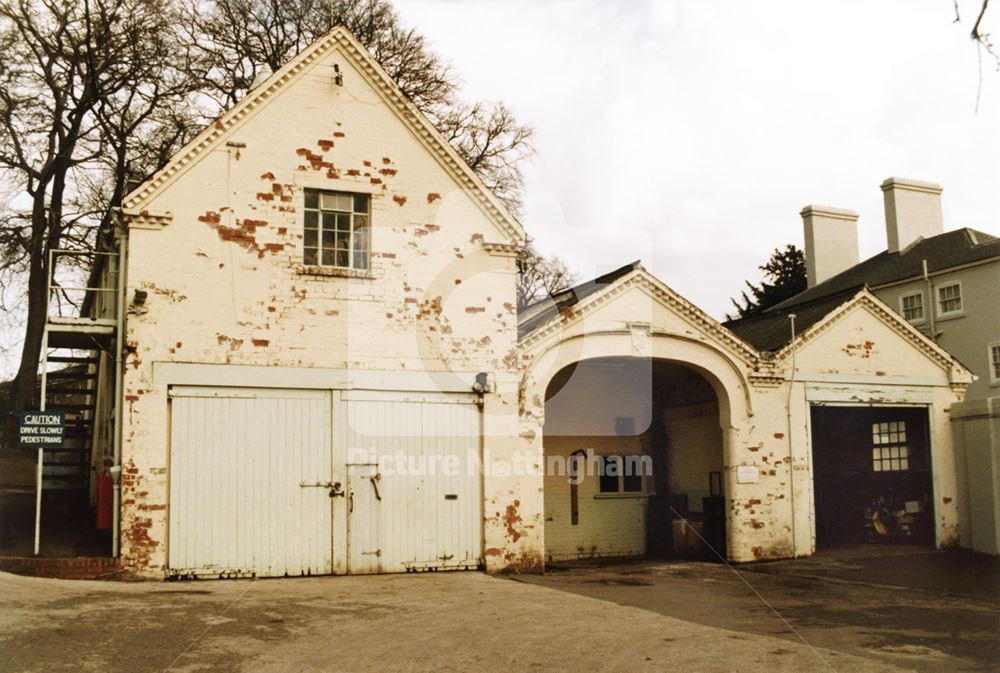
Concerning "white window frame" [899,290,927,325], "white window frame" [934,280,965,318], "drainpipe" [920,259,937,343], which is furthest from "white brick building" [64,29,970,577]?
"white window frame" [899,290,927,325]

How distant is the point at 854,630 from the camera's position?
445 inches

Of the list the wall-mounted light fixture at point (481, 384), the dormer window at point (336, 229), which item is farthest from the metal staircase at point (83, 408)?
the wall-mounted light fixture at point (481, 384)

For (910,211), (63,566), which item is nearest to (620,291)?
(63,566)

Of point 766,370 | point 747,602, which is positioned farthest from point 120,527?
point 766,370

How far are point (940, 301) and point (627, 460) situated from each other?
13.4 metres

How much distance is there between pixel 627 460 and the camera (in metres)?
22.6

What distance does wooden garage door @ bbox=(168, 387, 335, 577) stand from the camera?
47.1 feet

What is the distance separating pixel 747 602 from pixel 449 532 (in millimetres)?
5227

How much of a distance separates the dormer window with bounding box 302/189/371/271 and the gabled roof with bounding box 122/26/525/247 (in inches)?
65.4

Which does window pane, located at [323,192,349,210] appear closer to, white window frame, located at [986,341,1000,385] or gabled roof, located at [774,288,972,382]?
gabled roof, located at [774,288,972,382]

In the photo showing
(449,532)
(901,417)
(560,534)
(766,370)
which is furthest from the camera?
(901,417)

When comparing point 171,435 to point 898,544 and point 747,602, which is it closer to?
point 747,602

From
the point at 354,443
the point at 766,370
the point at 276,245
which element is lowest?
the point at 354,443

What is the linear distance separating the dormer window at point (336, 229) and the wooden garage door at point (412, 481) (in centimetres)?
241
